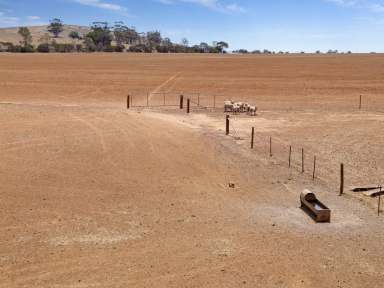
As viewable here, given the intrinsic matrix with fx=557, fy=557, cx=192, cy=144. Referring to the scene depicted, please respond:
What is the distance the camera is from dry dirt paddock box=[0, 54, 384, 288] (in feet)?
32.5

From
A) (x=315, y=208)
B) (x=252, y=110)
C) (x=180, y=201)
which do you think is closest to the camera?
(x=315, y=208)

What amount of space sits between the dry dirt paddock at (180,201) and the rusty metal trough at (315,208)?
245 millimetres

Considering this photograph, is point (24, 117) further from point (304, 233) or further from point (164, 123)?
point (304, 233)

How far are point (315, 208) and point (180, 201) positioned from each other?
3381 millimetres

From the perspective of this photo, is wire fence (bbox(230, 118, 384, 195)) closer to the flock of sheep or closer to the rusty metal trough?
the rusty metal trough

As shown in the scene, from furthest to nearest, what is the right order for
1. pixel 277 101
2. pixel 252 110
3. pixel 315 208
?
1. pixel 277 101
2. pixel 252 110
3. pixel 315 208

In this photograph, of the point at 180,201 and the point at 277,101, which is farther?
the point at 277,101

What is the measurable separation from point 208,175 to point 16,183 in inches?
216

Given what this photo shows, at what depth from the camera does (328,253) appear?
35.1 feet

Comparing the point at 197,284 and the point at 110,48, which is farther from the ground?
the point at 110,48

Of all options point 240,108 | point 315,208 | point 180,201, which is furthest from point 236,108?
point 315,208

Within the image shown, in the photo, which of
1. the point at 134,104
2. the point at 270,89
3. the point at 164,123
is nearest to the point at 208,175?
the point at 164,123

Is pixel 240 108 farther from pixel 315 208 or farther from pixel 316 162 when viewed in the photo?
pixel 315 208

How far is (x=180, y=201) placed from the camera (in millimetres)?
14062
